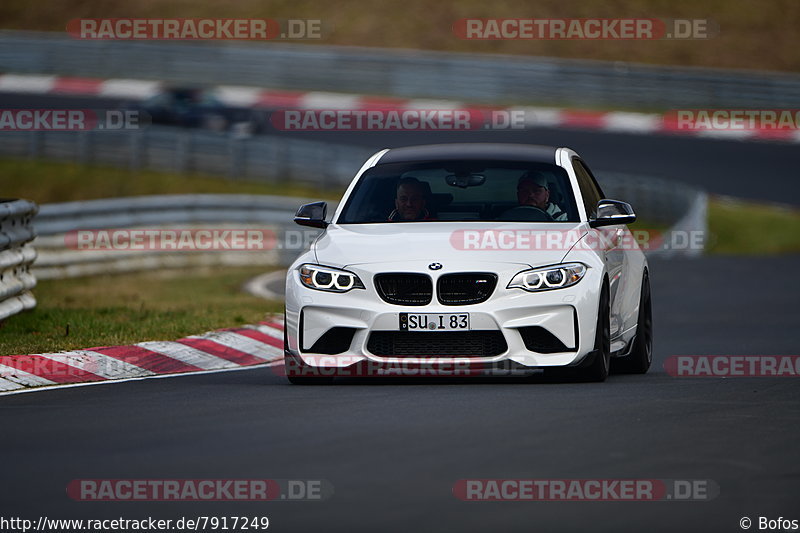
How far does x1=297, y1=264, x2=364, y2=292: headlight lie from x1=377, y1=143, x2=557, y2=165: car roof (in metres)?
1.35

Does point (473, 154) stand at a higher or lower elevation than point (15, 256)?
higher

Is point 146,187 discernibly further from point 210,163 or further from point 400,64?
point 400,64

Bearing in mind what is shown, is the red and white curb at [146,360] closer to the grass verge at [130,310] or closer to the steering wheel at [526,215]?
the grass verge at [130,310]

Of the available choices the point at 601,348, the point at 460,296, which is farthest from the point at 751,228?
the point at 460,296

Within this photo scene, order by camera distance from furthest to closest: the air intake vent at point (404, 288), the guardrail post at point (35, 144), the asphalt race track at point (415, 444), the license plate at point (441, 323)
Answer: the guardrail post at point (35, 144) < the air intake vent at point (404, 288) < the license plate at point (441, 323) < the asphalt race track at point (415, 444)

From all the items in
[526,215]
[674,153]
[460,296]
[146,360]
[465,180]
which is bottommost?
[146,360]

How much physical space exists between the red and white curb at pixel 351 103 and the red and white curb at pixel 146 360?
23.2 metres

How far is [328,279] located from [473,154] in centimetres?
159

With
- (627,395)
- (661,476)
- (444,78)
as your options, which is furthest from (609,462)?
(444,78)

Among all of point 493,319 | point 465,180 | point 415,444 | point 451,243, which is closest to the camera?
point 415,444

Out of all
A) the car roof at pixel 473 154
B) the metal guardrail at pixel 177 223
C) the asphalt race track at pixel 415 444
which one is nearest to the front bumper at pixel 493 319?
the asphalt race track at pixel 415 444

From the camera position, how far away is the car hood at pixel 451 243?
9805 millimetres

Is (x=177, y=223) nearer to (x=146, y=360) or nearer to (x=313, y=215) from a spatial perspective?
(x=146, y=360)

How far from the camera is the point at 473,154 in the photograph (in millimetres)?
10883
